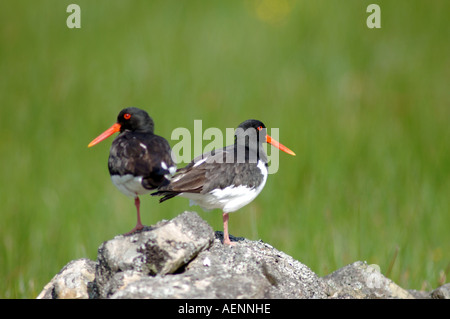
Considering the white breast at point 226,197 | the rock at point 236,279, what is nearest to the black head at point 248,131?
the white breast at point 226,197

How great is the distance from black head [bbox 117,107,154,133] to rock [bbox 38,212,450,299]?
3.19 ft

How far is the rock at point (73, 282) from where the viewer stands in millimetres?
5250

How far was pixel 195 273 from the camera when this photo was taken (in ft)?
15.8

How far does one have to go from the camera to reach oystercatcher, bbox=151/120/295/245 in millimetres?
5258

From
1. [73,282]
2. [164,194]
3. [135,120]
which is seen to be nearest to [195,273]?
[164,194]

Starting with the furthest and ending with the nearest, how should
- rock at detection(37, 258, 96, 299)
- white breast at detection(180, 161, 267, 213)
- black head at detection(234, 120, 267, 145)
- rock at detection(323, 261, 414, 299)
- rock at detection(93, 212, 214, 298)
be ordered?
black head at detection(234, 120, 267, 145)
rock at detection(323, 261, 414, 299)
white breast at detection(180, 161, 267, 213)
rock at detection(37, 258, 96, 299)
rock at detection(93, 212, 214, 298)

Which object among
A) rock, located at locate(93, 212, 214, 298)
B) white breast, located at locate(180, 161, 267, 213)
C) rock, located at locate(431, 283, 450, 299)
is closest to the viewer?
rock, located at locate(93, 212, 214, 298)

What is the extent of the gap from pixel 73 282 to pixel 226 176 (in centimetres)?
160

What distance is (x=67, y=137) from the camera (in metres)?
13.4

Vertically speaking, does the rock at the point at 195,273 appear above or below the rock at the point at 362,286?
above

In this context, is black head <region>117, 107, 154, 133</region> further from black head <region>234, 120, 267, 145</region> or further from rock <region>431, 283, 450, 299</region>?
rock <region>431, 283, 450, 299</region>

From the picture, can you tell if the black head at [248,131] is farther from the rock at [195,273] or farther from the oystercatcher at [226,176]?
the rock at [195,273]

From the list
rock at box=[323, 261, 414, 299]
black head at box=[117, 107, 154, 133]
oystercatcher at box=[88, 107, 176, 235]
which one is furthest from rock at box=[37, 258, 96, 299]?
rock at box=[323, 261, 414, 299]

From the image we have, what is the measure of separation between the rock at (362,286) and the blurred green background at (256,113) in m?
2.68
